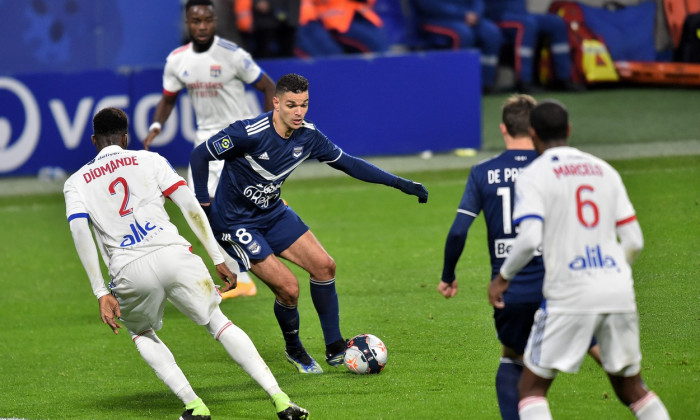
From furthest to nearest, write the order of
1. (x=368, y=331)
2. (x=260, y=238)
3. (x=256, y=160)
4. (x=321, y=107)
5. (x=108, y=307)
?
(x=321, y=107) → (x=368, y=331) → (x=260, y=238) → (x=256, y=160) → (x=108, y=307)

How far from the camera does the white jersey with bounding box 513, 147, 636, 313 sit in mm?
4832

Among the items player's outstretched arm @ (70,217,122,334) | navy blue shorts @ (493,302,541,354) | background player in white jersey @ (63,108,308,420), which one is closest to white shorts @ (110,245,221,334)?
background player in white jersey @ (63,108,308,420)

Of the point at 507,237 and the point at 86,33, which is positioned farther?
the point at 86,33

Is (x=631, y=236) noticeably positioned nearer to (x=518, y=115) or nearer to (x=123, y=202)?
(x=518, y=115)

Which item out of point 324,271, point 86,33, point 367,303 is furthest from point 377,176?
point 86,33

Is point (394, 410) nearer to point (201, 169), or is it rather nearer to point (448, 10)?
point (201, 169)

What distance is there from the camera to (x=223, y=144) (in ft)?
23.6

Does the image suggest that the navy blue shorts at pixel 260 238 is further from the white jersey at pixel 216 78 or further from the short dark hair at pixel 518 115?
the white jersey at pixel 216 78

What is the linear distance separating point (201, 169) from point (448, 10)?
16.5 meters

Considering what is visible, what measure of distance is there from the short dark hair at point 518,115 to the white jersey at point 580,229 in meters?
0.70

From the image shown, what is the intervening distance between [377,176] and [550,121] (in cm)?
230

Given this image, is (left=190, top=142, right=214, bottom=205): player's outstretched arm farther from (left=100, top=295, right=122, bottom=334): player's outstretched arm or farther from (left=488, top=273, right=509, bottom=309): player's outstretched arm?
(left=488, top=273, right=509, bottom=309): player's outstretched arm

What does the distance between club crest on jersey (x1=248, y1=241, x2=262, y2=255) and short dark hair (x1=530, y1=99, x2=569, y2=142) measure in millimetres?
2774

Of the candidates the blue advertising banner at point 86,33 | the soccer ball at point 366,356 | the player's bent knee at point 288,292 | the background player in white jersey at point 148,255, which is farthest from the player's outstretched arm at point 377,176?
the blue advertising banner at point 86,33
